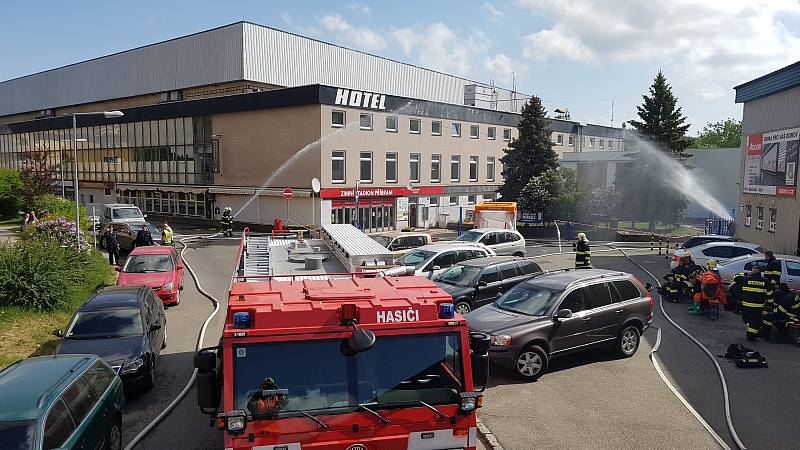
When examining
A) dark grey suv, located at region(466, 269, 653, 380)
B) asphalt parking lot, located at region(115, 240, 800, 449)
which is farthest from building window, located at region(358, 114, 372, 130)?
dark grey suv, located at region(466, 269, 653, 380)

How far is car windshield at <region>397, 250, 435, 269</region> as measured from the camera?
17797 mm

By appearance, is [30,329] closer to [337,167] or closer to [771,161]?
[337,167]

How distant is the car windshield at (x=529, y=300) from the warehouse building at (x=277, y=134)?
23.4 metres

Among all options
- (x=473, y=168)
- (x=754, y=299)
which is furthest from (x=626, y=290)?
(x=473, y=168)

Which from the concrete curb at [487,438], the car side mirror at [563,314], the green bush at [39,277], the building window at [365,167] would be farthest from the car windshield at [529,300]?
the building window at [365,167]

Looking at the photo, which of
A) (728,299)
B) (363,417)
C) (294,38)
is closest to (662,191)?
(728,299)

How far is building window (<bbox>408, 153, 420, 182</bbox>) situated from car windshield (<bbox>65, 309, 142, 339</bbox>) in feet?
106

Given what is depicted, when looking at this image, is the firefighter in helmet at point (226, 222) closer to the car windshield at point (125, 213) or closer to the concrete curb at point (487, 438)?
the car windshield at point (125, 213)

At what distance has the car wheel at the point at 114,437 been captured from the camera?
751cm

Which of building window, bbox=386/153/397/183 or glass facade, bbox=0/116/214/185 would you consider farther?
glass facade, bbox=0/116/214/185

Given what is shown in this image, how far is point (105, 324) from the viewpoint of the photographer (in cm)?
1097

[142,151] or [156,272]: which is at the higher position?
[142,151]

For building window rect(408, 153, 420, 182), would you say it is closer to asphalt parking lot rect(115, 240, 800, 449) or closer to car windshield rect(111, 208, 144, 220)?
car windshield rect(111, 208, 144, 220)

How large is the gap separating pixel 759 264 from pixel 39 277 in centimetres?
1897
